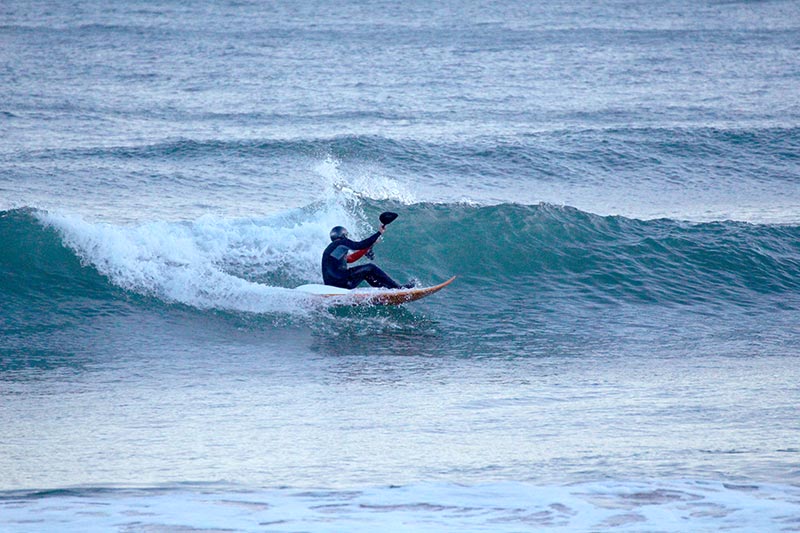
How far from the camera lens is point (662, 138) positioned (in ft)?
72.0

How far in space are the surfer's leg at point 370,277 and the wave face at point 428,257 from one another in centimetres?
79

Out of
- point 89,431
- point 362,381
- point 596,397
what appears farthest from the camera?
point 362,381

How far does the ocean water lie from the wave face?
0.05 m

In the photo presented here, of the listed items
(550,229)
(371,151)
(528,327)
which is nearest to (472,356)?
(528,327)

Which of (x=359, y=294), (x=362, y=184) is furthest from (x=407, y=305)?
(x=362, y=184)

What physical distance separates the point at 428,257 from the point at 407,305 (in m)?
2.32

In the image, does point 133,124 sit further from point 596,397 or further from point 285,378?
point 596,397

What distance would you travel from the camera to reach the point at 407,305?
12312 millimetres

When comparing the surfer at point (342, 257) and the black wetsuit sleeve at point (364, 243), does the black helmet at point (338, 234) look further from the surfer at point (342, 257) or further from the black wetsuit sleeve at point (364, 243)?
the black wetsuit sleeve at point (364, 243)

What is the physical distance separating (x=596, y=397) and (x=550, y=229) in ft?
21.8

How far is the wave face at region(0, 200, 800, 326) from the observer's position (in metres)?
12.7

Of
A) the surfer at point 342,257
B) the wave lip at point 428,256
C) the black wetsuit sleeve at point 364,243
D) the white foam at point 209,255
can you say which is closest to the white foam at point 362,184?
the wave lip at point 428,256

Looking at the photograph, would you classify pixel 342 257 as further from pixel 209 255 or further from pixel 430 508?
pixel 430 508

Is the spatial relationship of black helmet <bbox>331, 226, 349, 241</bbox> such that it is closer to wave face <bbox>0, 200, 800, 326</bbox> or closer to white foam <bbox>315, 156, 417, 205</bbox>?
wave face <bbox>0, 200, 800, 326</bbox>
